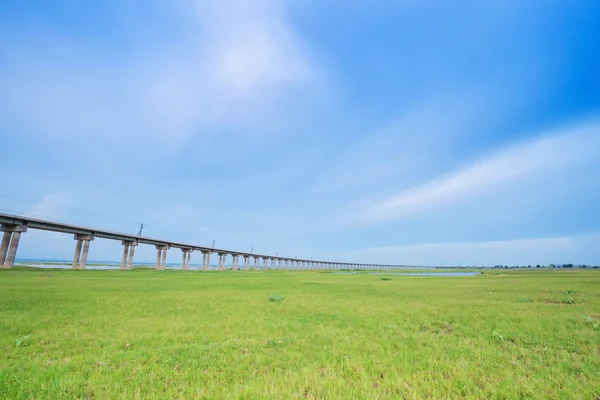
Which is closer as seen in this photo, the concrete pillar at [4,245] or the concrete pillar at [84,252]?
the concrete pillar at [4,245]

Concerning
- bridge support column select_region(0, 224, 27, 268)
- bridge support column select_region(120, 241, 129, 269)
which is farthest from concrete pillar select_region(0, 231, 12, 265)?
bridge support column select_region(120, 241, 129, 269)

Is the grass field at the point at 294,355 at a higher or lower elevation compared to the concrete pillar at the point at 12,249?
lower

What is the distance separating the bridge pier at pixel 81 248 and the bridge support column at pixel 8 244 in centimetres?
1150

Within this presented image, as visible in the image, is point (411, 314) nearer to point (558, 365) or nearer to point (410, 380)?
point (558, 365)

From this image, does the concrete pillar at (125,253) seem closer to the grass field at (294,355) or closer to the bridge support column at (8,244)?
the bridge support column at (8,244)

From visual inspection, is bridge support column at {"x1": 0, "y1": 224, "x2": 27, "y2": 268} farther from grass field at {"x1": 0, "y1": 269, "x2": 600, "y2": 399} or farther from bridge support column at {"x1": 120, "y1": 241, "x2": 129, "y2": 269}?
grass field at {"x1": 0, "y1": 269, "x2": 600, "y2": 399}

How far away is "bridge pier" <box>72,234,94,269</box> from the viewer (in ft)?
182

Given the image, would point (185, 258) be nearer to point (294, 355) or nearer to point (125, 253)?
point (125, 253)

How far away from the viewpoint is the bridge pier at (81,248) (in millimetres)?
55466

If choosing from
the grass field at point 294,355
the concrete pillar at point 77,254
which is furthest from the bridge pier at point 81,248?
the grass field at point 294,355

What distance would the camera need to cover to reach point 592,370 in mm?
5207

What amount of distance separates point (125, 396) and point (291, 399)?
8.44 feet

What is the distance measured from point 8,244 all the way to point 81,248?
1361cm

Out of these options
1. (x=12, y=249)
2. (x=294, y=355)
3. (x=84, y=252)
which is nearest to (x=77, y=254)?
(x=84, y=252)
